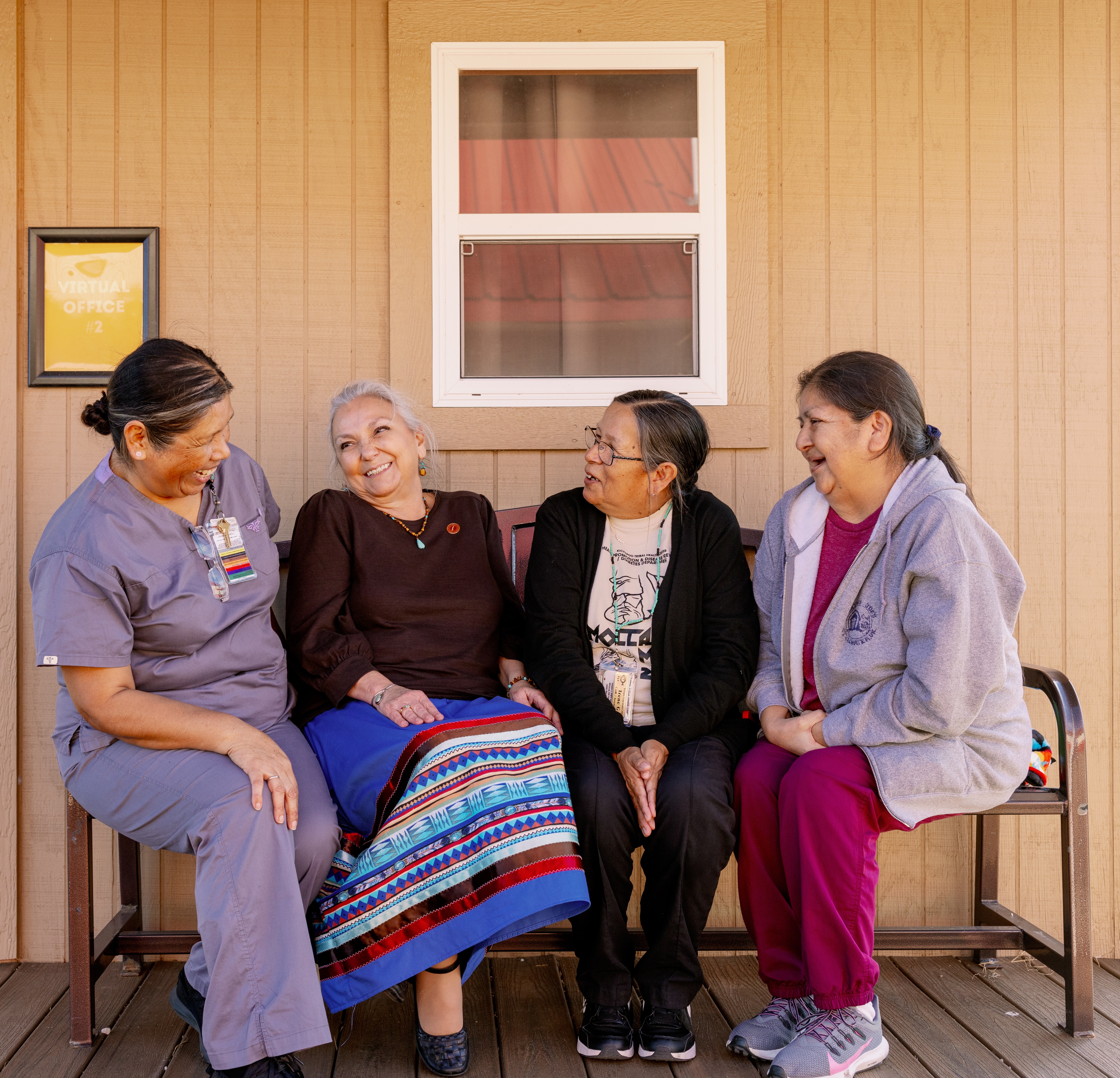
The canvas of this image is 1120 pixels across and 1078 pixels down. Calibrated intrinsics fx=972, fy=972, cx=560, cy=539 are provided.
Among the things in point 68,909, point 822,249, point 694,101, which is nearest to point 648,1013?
point 68,909

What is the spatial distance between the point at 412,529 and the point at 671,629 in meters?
0.73

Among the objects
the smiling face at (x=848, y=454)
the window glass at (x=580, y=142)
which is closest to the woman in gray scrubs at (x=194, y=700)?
the window glass at (x=580, y=142)

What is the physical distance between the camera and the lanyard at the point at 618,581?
97.7 inches

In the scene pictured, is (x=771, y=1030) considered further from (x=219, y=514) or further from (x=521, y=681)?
(x=219, y=514)

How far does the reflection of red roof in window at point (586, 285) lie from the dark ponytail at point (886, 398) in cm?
72

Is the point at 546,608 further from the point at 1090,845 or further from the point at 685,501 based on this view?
the point at 1090,845

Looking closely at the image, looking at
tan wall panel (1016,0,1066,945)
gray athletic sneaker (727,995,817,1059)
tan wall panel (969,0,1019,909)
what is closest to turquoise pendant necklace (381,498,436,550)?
gray athletic sneaker (727,995,817,1059)

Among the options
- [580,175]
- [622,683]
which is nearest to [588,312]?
[580,175]

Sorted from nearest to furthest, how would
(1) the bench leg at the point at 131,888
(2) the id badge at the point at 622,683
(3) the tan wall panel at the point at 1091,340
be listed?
(2) the id badge at the point at 622,683, (1) the bench leg at the point at 131,888, (3) the tan wall panel at the point at 1091,340

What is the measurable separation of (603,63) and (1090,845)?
270 cm

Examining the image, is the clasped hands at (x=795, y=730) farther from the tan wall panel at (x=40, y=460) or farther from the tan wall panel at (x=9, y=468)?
the tan wall panel at (x=9, y=468)

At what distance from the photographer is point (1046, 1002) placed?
2469mm

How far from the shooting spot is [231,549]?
2.25 metres

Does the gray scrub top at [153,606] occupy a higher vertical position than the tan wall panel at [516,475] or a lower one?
lower
